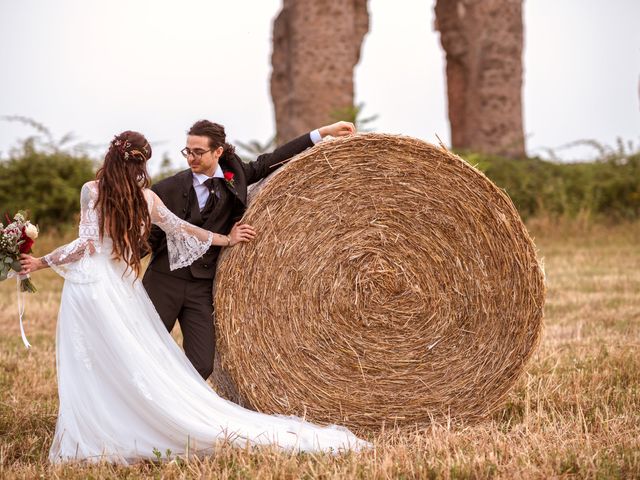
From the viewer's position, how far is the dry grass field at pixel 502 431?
412 cm

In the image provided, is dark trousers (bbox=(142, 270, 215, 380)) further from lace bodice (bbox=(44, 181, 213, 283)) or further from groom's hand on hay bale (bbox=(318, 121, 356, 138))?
groom's hand on hay bale (bbox=(318, 121, 356, 138))

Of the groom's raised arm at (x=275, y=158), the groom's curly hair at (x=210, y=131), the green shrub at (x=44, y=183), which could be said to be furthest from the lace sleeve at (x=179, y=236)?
the green shrub at (x=44, y=183)

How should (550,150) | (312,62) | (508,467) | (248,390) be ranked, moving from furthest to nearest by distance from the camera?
(550,150), (312,62), (248,390), (508,467)

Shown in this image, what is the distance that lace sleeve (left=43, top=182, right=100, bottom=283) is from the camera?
4773 mm

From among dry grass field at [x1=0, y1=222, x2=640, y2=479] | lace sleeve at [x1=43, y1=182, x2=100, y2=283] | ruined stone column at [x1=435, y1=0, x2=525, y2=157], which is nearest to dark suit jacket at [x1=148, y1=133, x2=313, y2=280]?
lace sleeve at [x1=43, y1=182, x2=100, y2=283]

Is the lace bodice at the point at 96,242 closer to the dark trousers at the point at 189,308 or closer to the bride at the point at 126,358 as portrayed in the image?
the bride at the point at 126,358

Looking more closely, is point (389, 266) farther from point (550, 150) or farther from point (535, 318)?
point (550, 150)

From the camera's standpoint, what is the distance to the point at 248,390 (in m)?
5.13

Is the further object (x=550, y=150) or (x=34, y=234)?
(x=550, y=150)

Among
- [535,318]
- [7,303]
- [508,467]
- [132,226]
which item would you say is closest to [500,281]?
[535,318]

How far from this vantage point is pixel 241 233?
16.7ft

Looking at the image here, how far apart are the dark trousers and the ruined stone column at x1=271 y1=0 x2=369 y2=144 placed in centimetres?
1149

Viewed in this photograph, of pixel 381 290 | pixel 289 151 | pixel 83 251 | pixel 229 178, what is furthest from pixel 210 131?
pixel 381 290

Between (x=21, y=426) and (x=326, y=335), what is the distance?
169 centimetres
